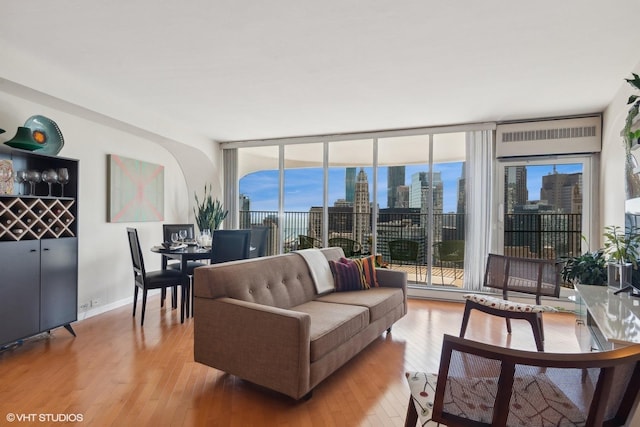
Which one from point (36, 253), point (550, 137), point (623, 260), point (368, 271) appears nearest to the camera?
point (623, 260)

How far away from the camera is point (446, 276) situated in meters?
5.23

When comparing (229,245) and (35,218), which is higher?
(35,218)

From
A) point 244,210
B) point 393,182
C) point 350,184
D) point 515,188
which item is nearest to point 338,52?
point 393,182

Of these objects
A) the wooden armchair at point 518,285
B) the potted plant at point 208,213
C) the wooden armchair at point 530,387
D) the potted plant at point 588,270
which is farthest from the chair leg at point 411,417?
the potted plant at point 208,213

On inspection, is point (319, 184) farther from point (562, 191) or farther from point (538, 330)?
point (538, 330)

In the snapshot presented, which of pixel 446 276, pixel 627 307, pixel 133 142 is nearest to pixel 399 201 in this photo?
pixel 446 276

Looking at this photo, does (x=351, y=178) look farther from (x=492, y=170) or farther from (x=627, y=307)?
(x=627, y=307)

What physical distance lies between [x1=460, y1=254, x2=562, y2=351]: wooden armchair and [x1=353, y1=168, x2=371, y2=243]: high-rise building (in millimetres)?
2163

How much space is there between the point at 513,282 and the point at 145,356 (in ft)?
11.6

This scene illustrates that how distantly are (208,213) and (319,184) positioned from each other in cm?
189

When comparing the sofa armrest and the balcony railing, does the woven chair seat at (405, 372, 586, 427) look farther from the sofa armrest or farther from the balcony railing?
the balcony railing

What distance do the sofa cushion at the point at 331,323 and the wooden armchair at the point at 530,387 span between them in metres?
0.92

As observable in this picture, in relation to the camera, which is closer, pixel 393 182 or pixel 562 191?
pixel 562 191

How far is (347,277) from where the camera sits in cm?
354
